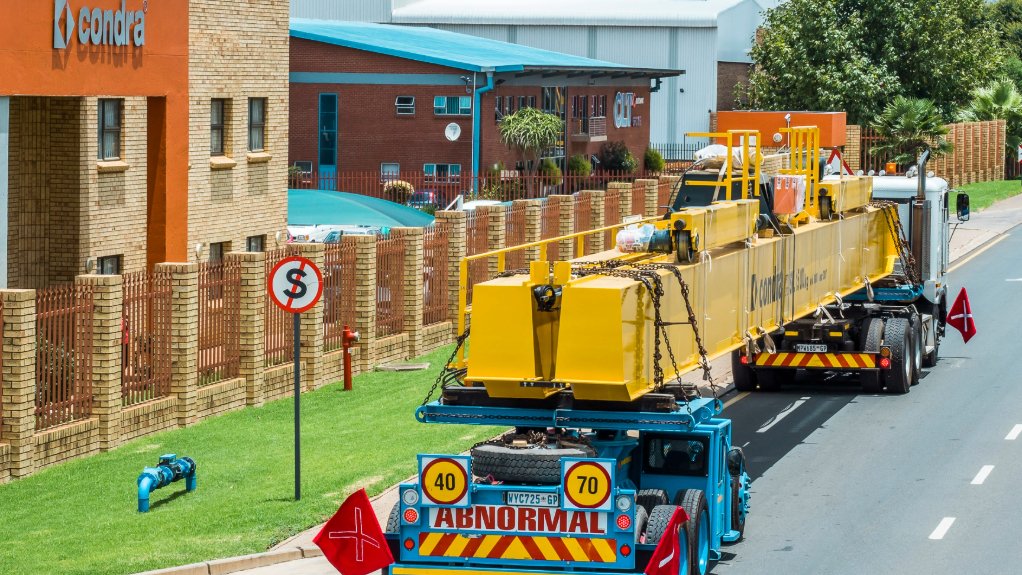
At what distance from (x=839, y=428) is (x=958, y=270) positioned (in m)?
18.4

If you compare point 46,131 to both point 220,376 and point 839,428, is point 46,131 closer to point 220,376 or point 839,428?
point 220,376

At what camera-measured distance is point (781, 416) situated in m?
23.1

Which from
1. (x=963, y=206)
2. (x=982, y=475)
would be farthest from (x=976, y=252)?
(x=982, y=475)

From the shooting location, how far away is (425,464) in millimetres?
13078

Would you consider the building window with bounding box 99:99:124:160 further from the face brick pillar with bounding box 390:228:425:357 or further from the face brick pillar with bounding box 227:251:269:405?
the face brick pillar with bounding box 227:251:269:405

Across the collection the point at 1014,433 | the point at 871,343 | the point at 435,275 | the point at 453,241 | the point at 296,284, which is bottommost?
the point at 1014,433

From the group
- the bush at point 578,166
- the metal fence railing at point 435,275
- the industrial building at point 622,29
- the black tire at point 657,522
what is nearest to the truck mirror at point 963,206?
the metal fence railing at point 435,275

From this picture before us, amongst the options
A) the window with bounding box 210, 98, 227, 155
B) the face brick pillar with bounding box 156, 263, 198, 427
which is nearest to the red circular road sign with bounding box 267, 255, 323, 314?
the face brick pillar with bounding box 156, 263, 198, 427

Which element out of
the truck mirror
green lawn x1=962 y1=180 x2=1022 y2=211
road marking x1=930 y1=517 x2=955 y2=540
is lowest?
road marking x1=930 y1=517 x2=955 y2=540

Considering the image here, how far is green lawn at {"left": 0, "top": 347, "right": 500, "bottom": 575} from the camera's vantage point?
591 inches

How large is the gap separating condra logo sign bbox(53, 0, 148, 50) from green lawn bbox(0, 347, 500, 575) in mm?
5933

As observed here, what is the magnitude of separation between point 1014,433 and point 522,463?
414 inches

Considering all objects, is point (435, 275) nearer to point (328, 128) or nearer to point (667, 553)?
point (667, 553)

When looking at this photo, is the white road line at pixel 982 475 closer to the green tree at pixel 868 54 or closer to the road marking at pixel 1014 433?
the road marking at pixel 1014 433
